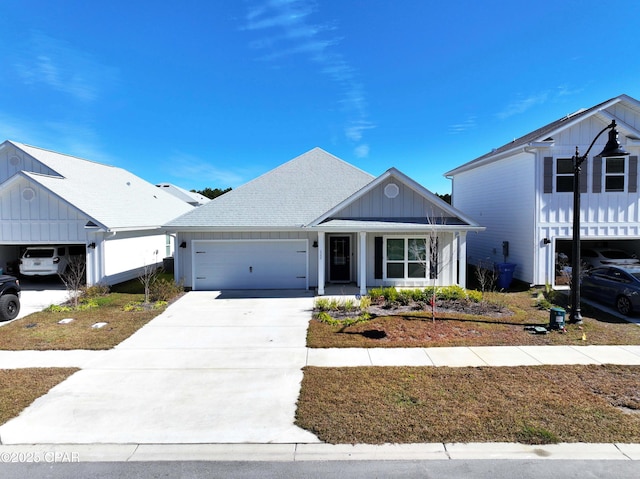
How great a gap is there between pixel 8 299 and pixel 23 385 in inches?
246

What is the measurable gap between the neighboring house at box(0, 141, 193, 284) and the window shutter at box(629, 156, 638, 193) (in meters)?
21.4

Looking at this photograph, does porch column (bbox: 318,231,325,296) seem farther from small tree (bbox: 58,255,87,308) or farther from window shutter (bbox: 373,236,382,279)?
small tree (bbox: 58,255,87,308)

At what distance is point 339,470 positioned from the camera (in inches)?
161

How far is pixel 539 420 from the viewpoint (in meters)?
4.96

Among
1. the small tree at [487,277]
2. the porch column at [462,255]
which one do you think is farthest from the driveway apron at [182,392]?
the small tree at [487,277]

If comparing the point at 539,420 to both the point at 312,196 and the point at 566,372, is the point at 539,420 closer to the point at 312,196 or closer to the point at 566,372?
the point at 566,372

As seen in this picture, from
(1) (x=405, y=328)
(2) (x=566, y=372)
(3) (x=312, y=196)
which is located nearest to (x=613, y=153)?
(2) (x=566, y=372)

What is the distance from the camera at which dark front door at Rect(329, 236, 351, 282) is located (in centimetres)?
1596

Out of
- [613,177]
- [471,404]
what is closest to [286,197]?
[471,404]

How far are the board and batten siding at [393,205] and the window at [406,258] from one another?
3.86ft

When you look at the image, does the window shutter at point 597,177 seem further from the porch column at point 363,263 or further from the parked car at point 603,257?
the porch column at point 363,263

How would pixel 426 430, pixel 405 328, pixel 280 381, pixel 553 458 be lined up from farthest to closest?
pixel 405 328
pixel 280 381
pixel 426 430
pixel 553 458

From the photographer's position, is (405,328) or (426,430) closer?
(426,430)

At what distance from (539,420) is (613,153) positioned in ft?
22.1
